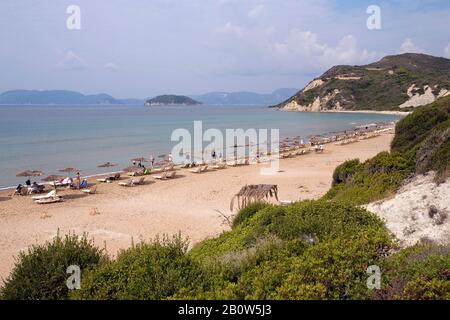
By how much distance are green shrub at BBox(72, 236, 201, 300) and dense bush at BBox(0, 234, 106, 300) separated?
499 millimetres

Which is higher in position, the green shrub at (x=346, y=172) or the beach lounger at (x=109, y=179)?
the green shrub at (x=346, y=172)

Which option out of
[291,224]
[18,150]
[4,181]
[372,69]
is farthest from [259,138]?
[372,69]

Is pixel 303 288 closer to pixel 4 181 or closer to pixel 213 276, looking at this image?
pixel 213 276

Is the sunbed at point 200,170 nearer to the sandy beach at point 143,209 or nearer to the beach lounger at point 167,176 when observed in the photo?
the sandy beach at point 143,209

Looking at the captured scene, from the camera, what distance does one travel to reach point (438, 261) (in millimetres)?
4156

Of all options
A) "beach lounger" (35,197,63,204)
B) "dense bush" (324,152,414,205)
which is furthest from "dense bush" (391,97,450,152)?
"beach lounger" (35,197,63,204)

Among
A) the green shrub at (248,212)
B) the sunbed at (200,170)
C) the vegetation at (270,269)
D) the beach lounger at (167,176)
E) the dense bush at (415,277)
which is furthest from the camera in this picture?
the sunbed at (200,170)

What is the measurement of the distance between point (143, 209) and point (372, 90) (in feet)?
453

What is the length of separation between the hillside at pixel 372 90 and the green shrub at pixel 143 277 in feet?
384

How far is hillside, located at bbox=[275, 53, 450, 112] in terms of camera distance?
117688 millimetres

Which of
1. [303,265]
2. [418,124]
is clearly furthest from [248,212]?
[418,124]

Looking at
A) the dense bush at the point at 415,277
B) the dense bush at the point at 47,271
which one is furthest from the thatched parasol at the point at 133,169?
the dense bush at the point at 415,277

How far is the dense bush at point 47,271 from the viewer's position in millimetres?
5113

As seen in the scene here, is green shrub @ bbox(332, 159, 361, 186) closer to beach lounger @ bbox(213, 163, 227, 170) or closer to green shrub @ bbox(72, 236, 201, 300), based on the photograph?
green shrub @ bbox(72, 236, 201, 300)
